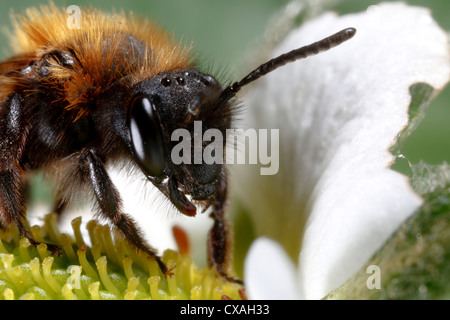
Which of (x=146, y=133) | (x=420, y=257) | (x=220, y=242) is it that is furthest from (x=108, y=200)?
(x=420, y=257)

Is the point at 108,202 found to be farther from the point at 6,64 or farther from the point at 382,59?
the point at 382,59

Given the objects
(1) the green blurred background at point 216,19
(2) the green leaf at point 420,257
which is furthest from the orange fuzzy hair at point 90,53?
(1) the green blurred background at point 216,19

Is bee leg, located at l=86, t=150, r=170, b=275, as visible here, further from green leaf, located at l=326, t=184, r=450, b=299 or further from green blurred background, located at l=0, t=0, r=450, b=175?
green blurred background, located at l=0, t=0, r=450, b=175

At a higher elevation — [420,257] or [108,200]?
[108,200]

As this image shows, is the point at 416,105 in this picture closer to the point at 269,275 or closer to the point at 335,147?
the point at 335,147

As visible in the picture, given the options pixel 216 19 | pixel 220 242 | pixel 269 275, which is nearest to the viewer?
pixel 269 275
